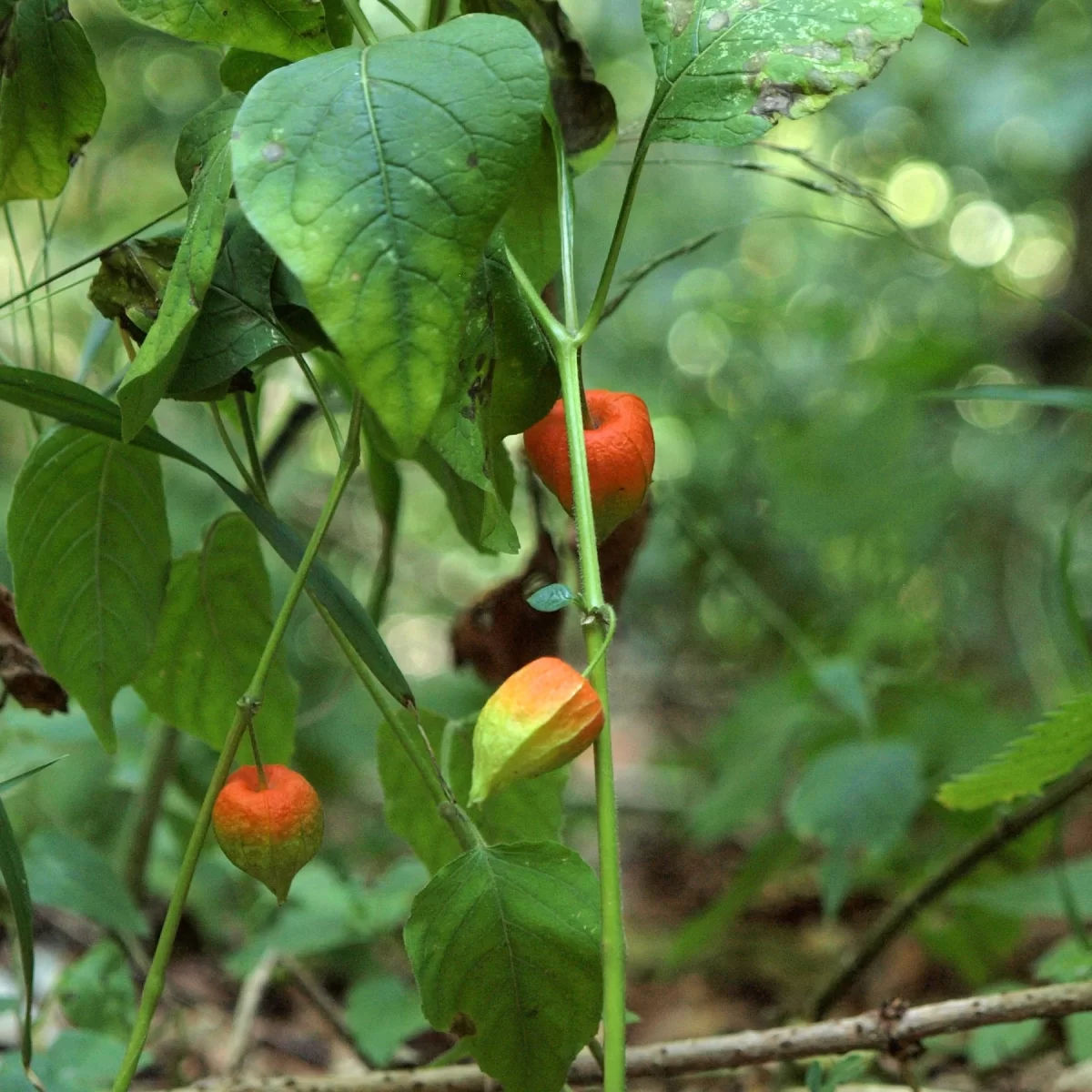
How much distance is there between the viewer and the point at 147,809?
117 centimetres

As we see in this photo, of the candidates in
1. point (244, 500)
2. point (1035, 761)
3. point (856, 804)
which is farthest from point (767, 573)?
point (244, 500)

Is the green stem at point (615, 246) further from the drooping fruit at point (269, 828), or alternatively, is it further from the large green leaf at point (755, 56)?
the drooping fruit at point (269, 828)

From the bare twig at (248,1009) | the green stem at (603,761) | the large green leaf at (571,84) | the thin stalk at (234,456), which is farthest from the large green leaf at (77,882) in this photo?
the large green leaf at (571,84)

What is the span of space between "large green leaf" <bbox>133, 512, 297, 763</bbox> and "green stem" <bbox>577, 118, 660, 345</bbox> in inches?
11.9

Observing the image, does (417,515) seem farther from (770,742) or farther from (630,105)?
(770,742)

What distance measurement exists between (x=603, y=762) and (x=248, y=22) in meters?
0.41

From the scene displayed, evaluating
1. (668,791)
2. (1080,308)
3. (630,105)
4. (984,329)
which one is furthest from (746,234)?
(668,791)

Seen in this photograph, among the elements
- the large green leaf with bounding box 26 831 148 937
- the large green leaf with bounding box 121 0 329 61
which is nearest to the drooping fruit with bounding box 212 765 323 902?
the large green leaf with bounding box 121 0 329 61

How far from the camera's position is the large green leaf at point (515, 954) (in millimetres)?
528

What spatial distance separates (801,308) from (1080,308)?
2.90 ft

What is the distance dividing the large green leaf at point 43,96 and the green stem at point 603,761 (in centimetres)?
36

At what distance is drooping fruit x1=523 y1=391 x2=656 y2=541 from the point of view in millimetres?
533

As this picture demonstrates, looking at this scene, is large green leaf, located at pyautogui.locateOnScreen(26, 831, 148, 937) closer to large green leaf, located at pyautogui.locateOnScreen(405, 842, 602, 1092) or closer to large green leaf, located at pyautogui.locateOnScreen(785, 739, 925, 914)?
large green leaf, located at pyautogui.locateOnScreen(405, 842, 602, 1092)

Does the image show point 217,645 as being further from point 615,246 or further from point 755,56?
point 755,56
